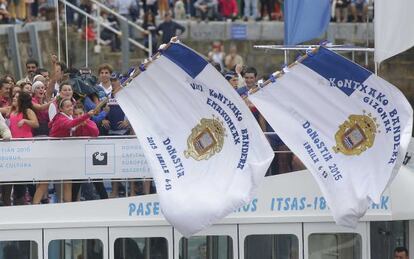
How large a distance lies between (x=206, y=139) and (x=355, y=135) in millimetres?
1840

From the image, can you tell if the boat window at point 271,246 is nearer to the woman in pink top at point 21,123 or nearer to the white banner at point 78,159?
the white banner at point 78,159

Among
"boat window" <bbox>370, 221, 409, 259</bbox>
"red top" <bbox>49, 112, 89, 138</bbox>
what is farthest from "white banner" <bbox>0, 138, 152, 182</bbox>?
"boat window" <bbox>370, 221, 409, 259</bbox>

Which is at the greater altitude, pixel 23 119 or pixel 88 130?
pixel 23 119

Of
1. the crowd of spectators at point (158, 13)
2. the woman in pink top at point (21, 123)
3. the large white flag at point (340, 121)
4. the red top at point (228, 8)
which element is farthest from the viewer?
the red top at point (228, 8)

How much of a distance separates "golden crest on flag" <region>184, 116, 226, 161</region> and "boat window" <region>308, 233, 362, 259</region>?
189cm

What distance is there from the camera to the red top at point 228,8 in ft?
160

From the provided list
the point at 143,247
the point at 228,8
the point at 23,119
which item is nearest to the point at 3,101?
the point at 23,119

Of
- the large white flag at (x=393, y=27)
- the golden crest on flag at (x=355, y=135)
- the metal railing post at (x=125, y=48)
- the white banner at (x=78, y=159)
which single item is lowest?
the white banner at (x=78, y=159)

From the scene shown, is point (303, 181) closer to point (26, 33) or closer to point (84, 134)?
point (84, 134)

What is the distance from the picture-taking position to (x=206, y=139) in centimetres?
2239

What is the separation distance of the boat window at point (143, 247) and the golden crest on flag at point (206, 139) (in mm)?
1402

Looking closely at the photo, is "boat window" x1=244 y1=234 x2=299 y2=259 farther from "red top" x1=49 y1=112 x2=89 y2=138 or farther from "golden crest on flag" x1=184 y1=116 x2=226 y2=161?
"red top" x1=49 y1=112 x2=89 y2=138

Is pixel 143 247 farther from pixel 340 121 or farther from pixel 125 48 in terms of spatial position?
pixel 125 48

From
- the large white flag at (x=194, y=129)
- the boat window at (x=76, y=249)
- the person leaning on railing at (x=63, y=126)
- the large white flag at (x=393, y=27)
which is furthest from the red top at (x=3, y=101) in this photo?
the large white flag at (x=393, y=27)
